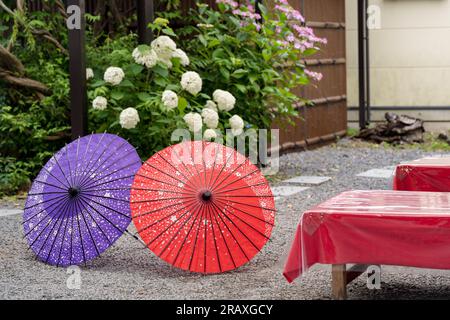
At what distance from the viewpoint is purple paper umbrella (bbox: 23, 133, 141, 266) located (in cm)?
576

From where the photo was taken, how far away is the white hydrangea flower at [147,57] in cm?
845

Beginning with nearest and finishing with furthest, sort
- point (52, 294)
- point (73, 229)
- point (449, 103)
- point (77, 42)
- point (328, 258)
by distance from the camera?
point (328, 258)
point (52, 294)
point (73, 229)
point (77, 42)
point (449, 103)

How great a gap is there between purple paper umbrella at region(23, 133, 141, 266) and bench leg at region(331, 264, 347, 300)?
5.03 ft

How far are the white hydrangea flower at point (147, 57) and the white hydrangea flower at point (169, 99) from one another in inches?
14.7

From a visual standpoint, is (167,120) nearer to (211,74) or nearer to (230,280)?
(211,74)

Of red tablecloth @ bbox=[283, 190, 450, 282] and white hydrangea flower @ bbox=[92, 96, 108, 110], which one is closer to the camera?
red tablecloth @ bbox=[283, 190, 450, 282]

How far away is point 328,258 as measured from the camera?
15.4ft

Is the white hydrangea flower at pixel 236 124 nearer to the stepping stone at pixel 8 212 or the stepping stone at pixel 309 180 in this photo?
the stepping stone at pixel 309 180

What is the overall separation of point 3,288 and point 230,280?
123 cm

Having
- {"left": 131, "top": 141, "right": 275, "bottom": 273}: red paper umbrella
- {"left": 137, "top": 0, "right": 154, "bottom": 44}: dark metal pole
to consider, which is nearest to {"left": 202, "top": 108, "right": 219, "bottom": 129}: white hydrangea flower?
{"left": 137, "top": 0, "right": 154, "bottom": 44}: dark metal pole

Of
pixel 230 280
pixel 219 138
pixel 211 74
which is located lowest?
pixel 230 280

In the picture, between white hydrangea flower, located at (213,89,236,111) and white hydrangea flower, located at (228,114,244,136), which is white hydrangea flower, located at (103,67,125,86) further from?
white hydrangea flower, located at (228,114,244,136)

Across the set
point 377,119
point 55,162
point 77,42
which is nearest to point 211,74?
point 77,42

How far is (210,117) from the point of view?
848 centimetres
